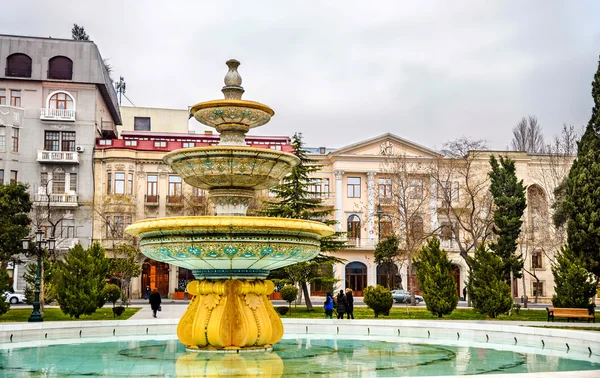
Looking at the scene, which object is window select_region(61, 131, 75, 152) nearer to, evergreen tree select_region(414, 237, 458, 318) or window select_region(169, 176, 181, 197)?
window select_region(169, 176, 181, 197)

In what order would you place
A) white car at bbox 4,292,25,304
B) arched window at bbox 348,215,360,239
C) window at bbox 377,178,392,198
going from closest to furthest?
1. white car at bbox 4,292,25,304
2. window at bbox 377,178,392,198
3. arched window at bbox 348,215,360,239

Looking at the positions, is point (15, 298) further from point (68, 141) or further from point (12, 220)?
point (68, 141)

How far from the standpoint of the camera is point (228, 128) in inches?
472

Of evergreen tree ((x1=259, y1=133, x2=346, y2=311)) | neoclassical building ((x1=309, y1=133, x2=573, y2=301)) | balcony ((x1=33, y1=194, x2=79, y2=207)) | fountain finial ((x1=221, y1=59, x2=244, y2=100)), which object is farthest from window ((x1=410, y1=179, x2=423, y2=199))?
fountain finial ((x1=221, y1=59, x2=244, y2=100))

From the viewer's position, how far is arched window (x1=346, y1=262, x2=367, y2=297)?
5212 centimetres

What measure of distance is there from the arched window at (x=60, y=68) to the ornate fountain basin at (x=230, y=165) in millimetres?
38669

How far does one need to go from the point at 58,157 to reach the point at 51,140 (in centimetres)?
159

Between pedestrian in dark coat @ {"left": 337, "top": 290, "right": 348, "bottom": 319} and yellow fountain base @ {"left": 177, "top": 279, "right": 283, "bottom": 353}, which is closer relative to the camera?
yellow fountain base @ {"left": 177, "top": 279, "right": 283, "bottom": 353}

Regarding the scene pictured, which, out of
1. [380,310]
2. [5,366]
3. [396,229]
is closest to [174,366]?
[5,366]

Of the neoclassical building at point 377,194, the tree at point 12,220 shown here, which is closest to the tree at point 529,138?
the neoclassical building at point 377,194

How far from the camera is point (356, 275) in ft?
171

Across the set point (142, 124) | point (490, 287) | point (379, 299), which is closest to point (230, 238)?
point (379, 299)

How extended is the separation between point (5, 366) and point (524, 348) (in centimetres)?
893

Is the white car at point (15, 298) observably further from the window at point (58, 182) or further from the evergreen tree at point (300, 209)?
the evergreen tree at point (300, 209)
